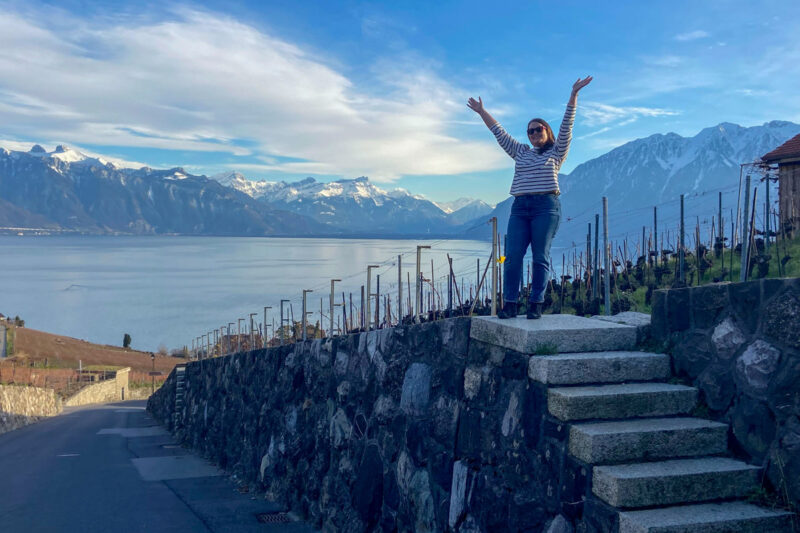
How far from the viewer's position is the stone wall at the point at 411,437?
3.47 m

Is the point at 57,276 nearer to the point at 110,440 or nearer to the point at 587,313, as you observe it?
the point at 110,440

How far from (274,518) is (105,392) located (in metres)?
39.6

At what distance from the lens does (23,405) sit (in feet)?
81.7

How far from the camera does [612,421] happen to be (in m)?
3.24

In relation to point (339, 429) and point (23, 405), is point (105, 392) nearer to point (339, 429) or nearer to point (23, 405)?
point (23, 405)

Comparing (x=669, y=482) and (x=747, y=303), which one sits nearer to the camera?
(x=669, y=482)

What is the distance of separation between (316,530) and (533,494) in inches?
152

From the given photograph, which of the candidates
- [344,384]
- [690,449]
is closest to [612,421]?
[690,449]

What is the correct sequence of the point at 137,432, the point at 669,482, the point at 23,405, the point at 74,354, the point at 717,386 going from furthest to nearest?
1. the point at 74,354
2. the point at 23,405
3. the point at 137,432
4. the point at 717,386
5. the point at 669,482

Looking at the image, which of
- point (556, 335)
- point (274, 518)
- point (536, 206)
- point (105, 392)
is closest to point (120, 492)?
point (274, 518)

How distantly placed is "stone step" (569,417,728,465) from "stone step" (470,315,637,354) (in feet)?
1.90

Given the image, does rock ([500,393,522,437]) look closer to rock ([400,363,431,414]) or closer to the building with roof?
rock ([400,363,431,414])

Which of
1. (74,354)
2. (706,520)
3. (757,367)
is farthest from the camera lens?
(74,354)

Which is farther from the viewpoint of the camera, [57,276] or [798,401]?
[57,276]
